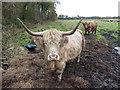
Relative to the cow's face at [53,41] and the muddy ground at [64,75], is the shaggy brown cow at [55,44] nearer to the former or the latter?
the cow's face at [53,41]

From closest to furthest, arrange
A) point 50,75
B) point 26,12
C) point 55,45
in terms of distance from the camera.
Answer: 1. point 55,45
2. point 50,75
3. point 26,12

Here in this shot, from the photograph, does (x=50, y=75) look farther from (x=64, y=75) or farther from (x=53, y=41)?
(x=53, y=41)

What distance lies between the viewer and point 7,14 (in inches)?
404

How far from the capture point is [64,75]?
4.17 metres

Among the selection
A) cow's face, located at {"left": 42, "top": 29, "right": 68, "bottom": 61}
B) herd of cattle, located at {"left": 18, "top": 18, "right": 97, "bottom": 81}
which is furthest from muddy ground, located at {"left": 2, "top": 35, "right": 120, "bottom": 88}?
cow's face, located at {"left": 42, "top": 29, "right": 68, "bottom": 61}

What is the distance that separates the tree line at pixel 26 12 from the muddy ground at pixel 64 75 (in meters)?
6.02

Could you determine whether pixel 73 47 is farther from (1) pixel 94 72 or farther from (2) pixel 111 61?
(2) pixel 111 61

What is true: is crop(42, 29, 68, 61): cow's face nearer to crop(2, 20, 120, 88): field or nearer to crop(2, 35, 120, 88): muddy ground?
crop(2, 20, 120, 88): field

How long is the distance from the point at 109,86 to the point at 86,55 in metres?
2.69

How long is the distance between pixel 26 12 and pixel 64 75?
13.2m

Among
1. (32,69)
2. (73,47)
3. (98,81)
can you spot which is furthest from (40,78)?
(98,81)

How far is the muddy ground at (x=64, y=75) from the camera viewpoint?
369 centimetres

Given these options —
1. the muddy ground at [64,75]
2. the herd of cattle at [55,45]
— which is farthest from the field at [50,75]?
the herd of cattle at [55,45]

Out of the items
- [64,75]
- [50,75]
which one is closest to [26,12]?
[50,75]
